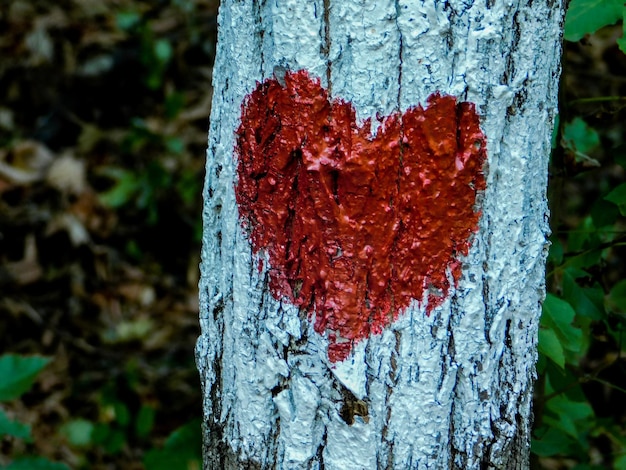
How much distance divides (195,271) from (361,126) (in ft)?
7.77

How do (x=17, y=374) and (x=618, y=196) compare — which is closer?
(x=618, y=196)

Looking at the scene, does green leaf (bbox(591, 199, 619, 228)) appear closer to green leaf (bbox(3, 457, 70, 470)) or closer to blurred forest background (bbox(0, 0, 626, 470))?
blurred forest background (bbox(0, 0, 626, 470))

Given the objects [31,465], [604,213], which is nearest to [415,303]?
[604,213]

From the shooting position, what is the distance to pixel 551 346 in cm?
113

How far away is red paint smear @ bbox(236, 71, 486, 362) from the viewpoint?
85cm

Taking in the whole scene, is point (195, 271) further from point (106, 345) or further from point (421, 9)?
point (421, 9)

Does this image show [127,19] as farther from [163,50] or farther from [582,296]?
[582,296]

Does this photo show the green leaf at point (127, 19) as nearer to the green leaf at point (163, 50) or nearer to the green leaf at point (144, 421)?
the green leaf at point (163, 50)

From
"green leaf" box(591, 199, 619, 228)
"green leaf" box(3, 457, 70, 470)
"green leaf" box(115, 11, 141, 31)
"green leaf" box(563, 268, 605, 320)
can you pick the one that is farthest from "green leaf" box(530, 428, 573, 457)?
"green leaf" box(115, 11, 141, 31)

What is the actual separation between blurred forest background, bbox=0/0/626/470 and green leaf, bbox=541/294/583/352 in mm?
939

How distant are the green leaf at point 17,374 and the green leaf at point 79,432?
1.06m

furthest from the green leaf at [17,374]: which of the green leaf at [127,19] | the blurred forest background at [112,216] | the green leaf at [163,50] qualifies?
the green leaf at [127,19]

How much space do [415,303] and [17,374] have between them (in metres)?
1.01

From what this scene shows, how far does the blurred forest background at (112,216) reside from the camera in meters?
2.59
